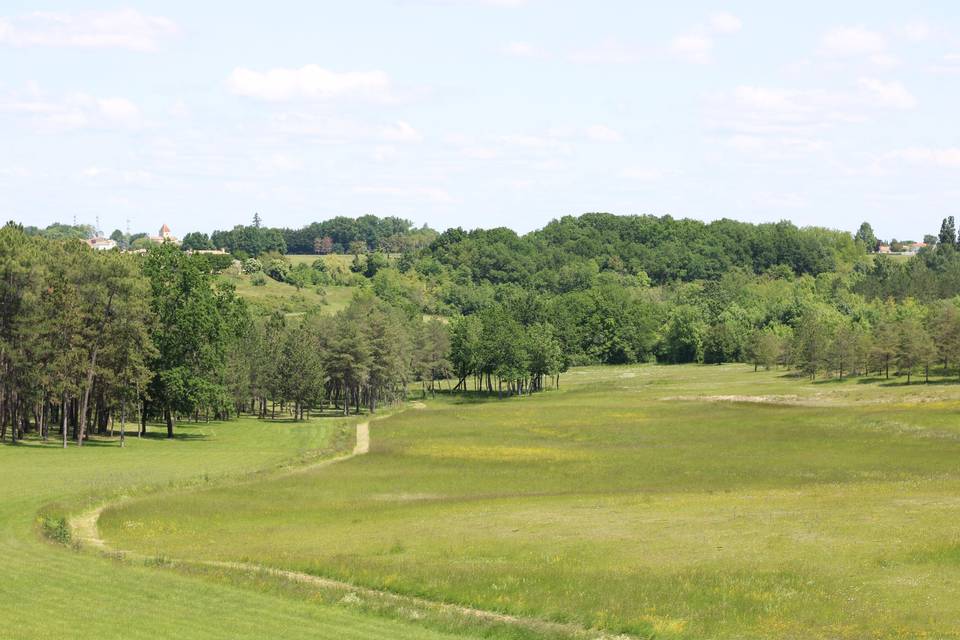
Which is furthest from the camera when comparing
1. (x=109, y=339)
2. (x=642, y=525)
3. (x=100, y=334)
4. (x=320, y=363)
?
(x=320, y=363)

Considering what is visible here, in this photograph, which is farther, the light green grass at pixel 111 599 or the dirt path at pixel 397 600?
the dirt path at pixel 397 600

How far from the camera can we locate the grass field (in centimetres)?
3669

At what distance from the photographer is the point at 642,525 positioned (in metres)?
52.4

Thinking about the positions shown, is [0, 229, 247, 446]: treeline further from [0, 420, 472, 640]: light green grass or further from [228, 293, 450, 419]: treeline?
[0, 420, 472, 640]: light green grass

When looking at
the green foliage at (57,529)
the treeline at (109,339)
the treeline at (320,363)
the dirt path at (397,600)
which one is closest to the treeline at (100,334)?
the treeline at (109,339)

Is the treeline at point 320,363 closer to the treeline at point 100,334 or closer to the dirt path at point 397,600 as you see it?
the treeline at point 100,334

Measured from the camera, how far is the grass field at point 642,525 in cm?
3669

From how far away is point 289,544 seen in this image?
50.8m

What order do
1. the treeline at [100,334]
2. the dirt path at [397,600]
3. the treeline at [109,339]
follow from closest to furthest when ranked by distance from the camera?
the dirt path at [397,600] → the treeline at [100,334] → the treeline at [109,339]

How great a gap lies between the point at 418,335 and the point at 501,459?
100 metres

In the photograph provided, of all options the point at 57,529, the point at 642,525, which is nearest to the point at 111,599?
the point at 57,529

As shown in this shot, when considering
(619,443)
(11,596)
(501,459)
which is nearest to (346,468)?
(501,459)

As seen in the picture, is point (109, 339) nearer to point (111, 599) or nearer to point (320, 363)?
point (320, 363)

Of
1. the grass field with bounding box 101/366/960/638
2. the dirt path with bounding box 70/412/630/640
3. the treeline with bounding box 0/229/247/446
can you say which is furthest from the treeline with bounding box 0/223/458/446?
the dirt path with bounding box 70/412/630/640
